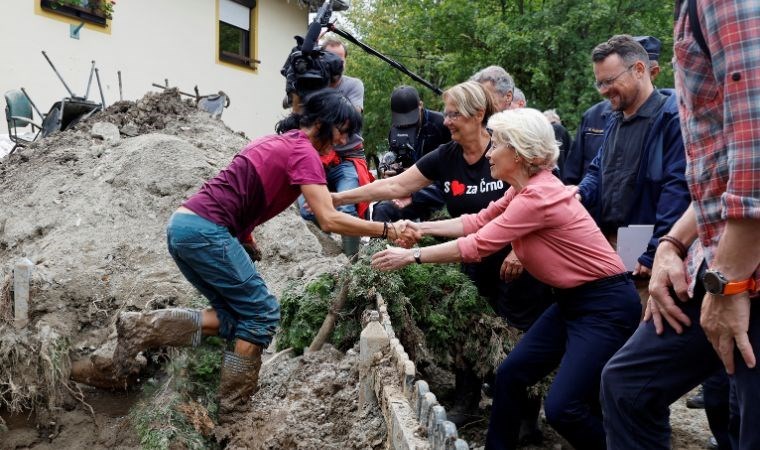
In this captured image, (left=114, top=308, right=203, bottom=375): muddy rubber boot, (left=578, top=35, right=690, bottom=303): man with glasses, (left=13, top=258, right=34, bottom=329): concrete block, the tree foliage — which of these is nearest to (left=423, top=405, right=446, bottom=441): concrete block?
(left=578, top=35, right=690, bottom=303): man with glasses

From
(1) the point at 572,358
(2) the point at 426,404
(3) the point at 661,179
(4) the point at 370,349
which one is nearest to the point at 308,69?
(4) the point at 370,349

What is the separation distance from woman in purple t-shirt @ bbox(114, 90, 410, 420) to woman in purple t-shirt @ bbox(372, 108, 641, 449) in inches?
26.6

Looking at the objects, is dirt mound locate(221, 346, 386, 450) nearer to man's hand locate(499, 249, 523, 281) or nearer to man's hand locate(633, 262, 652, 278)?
man's hand locate(499, 249, 523, 281)

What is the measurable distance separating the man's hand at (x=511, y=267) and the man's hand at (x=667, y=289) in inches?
74.8

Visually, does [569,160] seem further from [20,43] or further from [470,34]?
[470,34]

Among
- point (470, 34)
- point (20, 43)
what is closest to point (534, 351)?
point (20, 43)

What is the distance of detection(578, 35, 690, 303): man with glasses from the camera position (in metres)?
3.71

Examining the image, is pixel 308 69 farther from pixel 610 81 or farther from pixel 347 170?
pixel 610 81

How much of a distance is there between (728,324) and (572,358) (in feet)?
4.98

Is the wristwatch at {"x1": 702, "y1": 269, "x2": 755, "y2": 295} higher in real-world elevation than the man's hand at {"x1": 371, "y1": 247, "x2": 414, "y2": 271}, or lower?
higher

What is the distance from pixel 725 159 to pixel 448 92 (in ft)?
8.71

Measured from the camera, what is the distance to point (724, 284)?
171 cm

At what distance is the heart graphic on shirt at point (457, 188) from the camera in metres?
4.44

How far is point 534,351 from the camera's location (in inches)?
138
